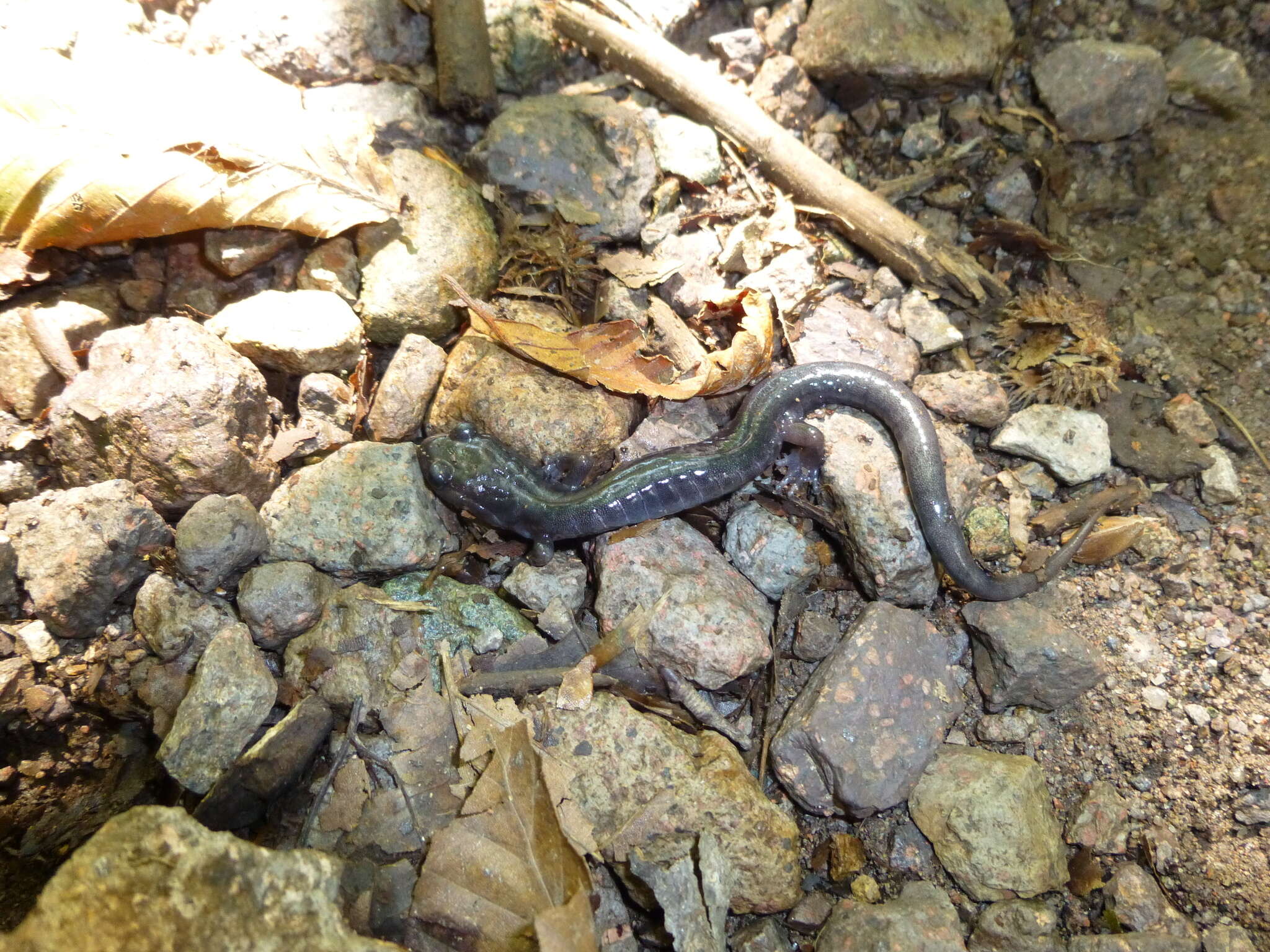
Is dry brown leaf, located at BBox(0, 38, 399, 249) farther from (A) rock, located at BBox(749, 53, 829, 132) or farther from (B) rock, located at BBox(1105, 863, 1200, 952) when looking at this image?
(B) rock, located at BBox(1105, 863, 1200, 952)

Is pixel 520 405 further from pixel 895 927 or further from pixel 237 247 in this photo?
pixel 895 927

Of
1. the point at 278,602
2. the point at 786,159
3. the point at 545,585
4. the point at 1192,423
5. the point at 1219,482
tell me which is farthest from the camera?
the point at 786,159

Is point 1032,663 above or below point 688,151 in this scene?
below

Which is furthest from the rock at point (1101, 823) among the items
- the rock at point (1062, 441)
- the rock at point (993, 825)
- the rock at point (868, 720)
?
the rock at point (1062, 441)

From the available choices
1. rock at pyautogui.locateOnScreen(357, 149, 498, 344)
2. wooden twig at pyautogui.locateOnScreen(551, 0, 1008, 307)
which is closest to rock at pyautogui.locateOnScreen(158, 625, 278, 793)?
rock at pyautogui.locateOnScreen(357, 149, 498, 344)

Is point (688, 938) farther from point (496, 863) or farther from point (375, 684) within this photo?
point (375, 684)

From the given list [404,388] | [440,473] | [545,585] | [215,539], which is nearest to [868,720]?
[545,585]

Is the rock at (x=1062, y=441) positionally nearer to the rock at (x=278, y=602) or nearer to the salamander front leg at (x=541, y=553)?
the salamander front leg at (x=541, y=553)
